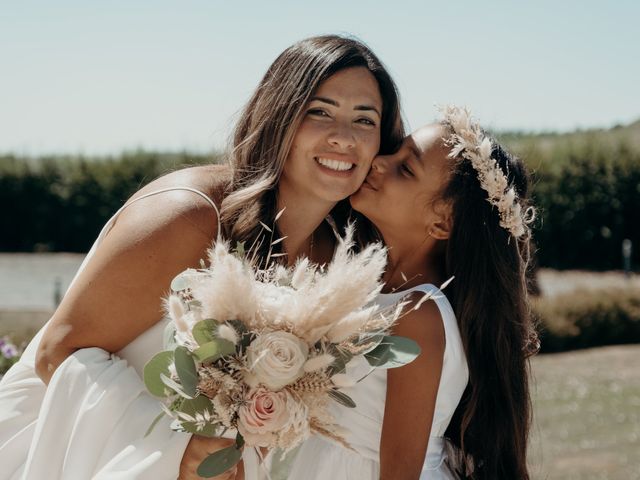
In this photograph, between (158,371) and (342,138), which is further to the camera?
(342,138)

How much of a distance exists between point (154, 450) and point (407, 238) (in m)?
1.46

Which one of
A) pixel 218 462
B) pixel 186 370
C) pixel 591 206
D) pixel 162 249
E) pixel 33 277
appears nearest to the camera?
pixel 186 370

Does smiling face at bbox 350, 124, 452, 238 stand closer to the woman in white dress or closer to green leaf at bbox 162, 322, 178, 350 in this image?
the woman in white dress

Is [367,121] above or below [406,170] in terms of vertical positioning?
above

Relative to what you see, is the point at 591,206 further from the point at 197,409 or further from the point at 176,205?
the point at 197,409

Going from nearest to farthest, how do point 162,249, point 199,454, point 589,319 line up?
1. point 199,454
2. point 162,249
3. point 589,319

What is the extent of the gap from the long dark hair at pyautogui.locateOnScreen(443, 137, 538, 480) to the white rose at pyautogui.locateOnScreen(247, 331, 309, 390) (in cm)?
118

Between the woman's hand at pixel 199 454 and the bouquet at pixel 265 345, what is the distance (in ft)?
0.32

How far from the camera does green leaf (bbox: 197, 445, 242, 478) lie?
2.71m

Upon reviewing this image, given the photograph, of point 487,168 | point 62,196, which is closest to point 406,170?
point 487,168

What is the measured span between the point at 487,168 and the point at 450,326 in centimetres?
68

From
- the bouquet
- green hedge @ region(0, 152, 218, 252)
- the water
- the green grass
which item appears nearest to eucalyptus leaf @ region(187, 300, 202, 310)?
the bouquet

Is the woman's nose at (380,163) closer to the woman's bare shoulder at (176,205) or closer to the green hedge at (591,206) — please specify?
the woman's bare shoulder at (176,205)

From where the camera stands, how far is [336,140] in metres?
3.79
